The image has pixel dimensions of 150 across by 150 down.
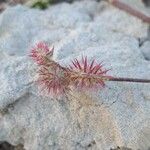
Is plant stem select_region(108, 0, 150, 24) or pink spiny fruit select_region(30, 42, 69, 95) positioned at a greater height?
plant stem select_region(108, 0, 150, 24)

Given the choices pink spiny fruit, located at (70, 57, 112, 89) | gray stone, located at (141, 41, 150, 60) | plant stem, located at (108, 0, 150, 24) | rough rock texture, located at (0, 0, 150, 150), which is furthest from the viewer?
plant stem, located at (108, 0, 150, 24)

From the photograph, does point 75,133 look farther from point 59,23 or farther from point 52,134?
point 59,23

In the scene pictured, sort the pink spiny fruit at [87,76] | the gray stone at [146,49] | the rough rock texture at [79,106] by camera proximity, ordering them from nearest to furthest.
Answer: the pink spiny fruit at [87,76] < the rough rock texture at [79,106] < the gray stone at [146,49]

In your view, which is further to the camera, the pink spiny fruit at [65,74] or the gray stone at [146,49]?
the gray stone at [146,49]

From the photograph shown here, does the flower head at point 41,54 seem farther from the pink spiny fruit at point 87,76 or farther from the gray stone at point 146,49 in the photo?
the gray stone at point 146,49

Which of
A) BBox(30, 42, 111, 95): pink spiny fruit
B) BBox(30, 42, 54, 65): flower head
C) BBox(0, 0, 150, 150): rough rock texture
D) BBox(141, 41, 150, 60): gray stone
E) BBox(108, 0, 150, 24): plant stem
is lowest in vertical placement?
BBox(0, 0, 150, 150): rough rock texture

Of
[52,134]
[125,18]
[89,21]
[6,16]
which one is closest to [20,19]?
[6,16]

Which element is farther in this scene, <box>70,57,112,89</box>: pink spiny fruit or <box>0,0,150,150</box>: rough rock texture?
<box>0,0,150,150</box>: rough rock texture

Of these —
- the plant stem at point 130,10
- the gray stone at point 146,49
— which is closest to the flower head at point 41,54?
the gray stone at point 146,49

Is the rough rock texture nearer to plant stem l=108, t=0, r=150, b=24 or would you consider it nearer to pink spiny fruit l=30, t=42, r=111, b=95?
pink spiny fruit l=30, t=42, r=111, b=95

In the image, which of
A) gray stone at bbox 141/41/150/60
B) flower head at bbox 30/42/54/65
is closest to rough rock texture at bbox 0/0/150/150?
gray stone at bbox 141/41/150/60

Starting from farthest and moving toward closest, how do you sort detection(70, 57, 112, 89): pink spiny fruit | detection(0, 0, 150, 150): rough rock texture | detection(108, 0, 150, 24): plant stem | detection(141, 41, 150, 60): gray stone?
detection(108, 0, 150, 24): plant stem, detection(141, 41, 150, 60): gray stone, detection(0, 0, 150, 150): rough rock texture, detection(70, 57, 112, 89): pink spiny fruit
